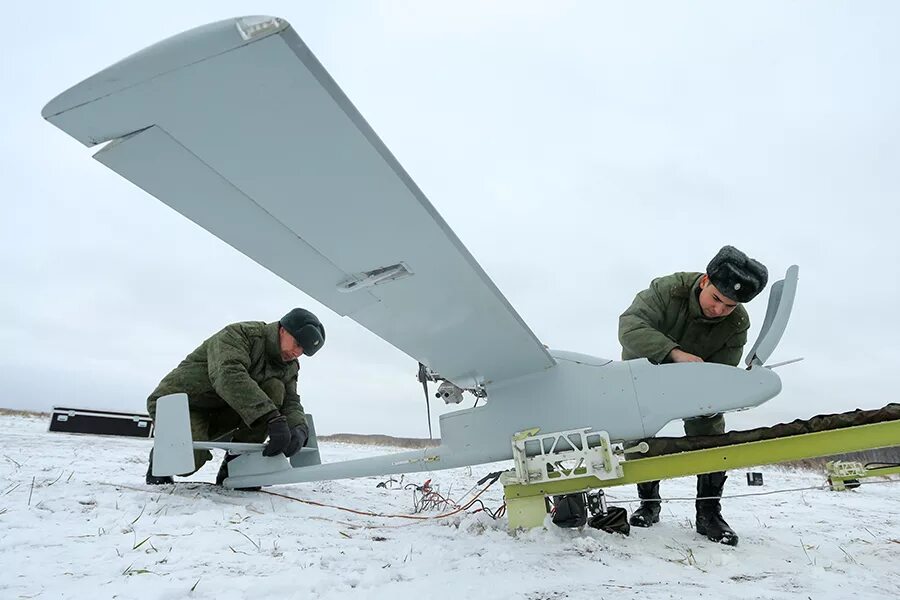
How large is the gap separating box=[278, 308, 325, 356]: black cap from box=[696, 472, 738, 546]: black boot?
3062 mm

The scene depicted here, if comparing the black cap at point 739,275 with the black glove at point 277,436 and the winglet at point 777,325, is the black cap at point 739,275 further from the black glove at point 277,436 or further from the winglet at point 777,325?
the black glove at point 277,436

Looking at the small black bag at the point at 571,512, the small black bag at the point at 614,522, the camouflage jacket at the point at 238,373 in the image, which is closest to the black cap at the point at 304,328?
the camouflage jacket at the point at 238,373

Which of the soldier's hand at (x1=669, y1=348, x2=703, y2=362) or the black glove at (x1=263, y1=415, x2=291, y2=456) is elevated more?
the soldier's hand at (x1=669, y1=348, x2=703, y2=362)

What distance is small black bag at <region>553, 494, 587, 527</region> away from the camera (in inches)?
105

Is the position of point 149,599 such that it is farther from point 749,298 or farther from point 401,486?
point 401,486

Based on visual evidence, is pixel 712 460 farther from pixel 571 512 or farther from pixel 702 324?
pixel 702 324

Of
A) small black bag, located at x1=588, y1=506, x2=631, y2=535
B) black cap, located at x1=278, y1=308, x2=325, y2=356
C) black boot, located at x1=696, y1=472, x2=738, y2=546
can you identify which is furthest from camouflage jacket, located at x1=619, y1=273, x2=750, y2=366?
black cap, located at x1=278, y1=308, x2=325, y2=356

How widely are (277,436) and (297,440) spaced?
1.24 ft

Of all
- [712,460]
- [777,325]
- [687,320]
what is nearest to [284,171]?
[712,460]

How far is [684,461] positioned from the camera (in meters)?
2.41

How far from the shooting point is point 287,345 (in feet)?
13.5

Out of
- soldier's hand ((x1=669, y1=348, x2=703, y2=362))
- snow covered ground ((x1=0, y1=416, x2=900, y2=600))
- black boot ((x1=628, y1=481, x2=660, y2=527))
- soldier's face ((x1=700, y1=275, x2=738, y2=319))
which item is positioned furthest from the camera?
black boot ((x1=628, y1=481, x2=660, y2=527))

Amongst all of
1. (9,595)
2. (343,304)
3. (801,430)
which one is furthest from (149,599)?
(801,430)

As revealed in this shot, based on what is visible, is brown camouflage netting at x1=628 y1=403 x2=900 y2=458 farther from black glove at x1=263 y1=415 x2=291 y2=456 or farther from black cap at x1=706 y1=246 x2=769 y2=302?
black glove at x1=263 y1=415 x2=291 y2=456
